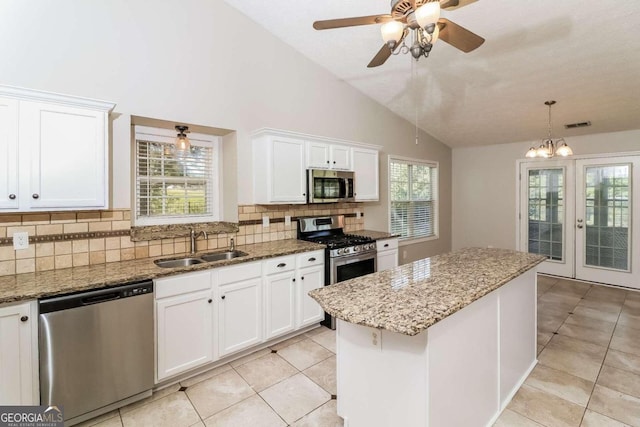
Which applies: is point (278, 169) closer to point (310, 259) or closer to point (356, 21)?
point (310, 259)

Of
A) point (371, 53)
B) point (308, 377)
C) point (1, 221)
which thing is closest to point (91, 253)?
point (1, 221)

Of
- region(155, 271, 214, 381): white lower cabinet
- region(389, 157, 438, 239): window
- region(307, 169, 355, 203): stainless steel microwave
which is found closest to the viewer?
region(155, 271, 214, 381): white lower cabinet

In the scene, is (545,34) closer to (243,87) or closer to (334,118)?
(334,118)

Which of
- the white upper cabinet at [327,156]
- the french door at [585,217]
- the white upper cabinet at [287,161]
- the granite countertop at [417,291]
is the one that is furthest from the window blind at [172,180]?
the french door at [585,217]

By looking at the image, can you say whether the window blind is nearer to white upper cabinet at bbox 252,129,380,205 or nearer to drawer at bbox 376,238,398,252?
A: white upper cabinet at bbox 252,129,380,205

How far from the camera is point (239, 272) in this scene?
9.06ft

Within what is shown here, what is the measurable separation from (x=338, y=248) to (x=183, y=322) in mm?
1723

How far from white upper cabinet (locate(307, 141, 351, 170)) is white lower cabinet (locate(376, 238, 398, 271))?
1.10 m

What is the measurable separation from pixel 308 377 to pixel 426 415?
1316 mm

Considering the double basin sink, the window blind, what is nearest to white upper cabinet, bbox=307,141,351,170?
the window blind

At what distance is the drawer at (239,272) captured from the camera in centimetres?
264

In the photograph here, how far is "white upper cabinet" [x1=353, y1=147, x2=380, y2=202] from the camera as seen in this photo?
418 cm

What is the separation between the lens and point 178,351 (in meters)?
2.43

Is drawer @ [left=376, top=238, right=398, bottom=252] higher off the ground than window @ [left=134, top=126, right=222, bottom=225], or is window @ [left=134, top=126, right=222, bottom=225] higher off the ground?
window @ [left=134, top=126, right=222, bottom=225]
